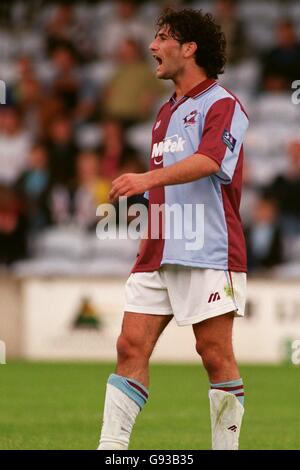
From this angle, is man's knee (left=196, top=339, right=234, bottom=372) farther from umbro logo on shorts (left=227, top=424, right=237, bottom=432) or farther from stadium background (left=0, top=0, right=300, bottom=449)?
stadium background (left=0, top=0, right=300, bottom=449)

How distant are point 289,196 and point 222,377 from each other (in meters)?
7.97

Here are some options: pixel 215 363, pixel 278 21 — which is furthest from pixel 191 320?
pixel 278 21

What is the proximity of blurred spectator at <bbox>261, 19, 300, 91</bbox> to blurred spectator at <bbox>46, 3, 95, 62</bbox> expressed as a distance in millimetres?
2527

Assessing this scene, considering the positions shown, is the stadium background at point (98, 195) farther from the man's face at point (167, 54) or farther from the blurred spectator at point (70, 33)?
the man's face at point (167, 54)

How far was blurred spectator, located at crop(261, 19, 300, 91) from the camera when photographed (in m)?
15.1

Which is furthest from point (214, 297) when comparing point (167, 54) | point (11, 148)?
point (11, 148)

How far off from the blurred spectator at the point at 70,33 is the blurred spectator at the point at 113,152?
2.65 meters

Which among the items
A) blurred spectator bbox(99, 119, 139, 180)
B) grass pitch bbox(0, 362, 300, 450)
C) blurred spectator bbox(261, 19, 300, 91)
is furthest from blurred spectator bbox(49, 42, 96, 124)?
grass pitch bbox(0, 362, 300, 450)

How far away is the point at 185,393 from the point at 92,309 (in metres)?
3.05

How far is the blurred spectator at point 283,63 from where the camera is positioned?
15.1 m

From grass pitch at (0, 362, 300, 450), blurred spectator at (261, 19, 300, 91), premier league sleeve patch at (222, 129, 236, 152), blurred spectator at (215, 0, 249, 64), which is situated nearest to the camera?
premier league sleeve patch at (222, 129, 236, 152)

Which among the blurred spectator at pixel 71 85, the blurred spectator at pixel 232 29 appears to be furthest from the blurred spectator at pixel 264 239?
the blurred spectator at pixel 71 85
